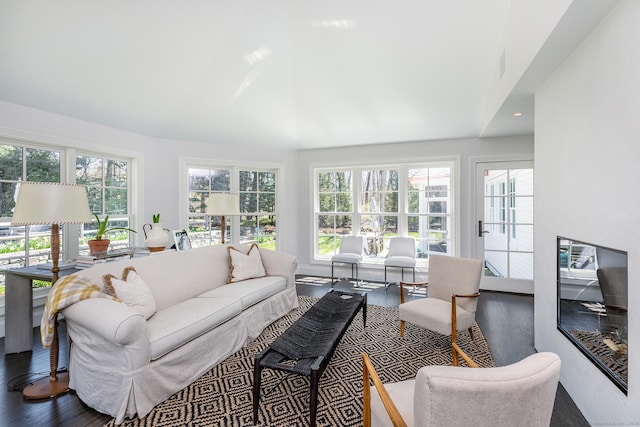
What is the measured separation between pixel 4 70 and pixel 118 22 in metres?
1.09

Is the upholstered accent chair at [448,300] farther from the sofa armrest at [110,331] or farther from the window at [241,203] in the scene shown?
the window at [241,203]

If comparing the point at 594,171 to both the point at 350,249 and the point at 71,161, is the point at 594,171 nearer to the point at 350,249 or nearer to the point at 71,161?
the point at 350,249

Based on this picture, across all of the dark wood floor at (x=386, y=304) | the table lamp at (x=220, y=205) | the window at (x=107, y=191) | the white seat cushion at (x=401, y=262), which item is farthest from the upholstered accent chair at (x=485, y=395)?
the window at (x=107, y=191)

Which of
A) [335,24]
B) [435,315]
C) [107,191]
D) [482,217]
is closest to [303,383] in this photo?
[435,315]

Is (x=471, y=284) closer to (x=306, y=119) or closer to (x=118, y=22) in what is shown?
(x=306, y=119)

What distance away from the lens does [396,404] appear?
4.72ft

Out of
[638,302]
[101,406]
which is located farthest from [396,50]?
[101,406]

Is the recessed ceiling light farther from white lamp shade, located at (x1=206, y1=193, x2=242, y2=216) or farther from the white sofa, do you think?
the white sofa

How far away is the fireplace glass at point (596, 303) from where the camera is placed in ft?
5.42

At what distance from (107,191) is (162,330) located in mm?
2780

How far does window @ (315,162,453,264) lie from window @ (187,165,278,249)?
2.96ft

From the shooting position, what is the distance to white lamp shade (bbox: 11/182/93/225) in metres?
2.10

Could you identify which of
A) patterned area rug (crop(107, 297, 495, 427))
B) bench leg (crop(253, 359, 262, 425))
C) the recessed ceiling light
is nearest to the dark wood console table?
bench leg (crop(253, 359, 262, 425))

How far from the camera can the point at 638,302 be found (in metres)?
1.48
